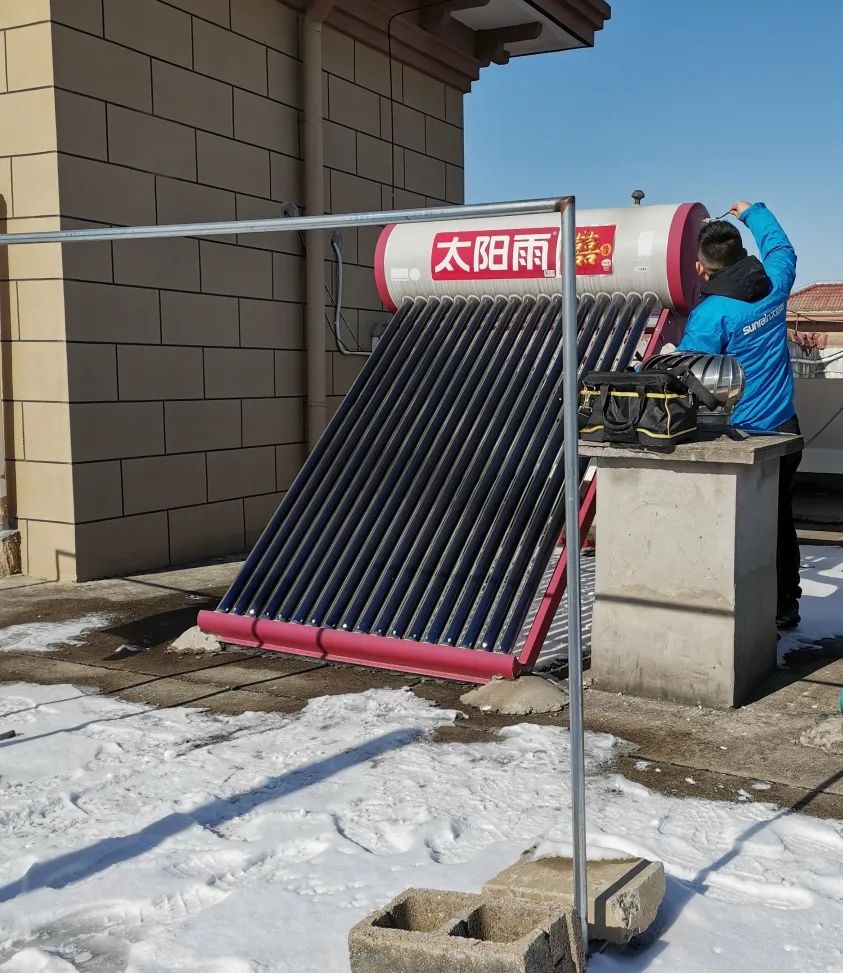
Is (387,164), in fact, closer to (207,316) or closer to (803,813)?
(207,316)

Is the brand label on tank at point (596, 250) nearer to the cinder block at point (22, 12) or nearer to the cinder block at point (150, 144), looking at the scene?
the cinder block at point (150, 144)

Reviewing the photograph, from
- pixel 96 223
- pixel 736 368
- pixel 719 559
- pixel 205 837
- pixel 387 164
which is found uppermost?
pixel 387 164

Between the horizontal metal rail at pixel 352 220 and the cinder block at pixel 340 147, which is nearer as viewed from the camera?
the horizontal metal rail at pixel 352 220

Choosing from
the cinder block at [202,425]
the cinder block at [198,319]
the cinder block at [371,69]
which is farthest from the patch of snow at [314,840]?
the cinder block at [371,69]

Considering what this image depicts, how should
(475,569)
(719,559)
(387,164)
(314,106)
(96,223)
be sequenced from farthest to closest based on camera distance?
(387,164), (314,106), (96,223), (475,569), (719,559)

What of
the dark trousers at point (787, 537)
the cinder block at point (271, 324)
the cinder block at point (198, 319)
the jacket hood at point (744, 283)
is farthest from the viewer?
the cinder block at point (271, 324)

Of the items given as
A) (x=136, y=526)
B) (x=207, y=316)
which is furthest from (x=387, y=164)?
(x=136, y=526)

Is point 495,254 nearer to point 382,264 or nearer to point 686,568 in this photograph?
point 382,264

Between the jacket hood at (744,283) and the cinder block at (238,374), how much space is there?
3.67 meters

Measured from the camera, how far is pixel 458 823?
310 centimetres

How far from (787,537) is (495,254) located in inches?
74.5

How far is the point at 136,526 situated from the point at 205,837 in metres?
3.99

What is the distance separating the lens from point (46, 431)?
252 inches

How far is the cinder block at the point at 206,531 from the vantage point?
712 centimetres
